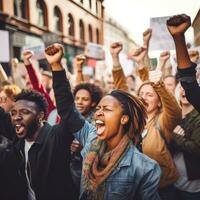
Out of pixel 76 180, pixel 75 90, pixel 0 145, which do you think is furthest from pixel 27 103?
pixel 75 90

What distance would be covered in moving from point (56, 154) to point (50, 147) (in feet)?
0.20

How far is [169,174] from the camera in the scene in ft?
8.71

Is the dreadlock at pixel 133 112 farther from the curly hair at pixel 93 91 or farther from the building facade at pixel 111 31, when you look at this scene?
the building facade at pixel 111 31

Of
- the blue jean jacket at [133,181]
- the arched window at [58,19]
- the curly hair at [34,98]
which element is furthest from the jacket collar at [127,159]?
the arched window at [58,19]

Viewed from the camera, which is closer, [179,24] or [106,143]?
[179,24]

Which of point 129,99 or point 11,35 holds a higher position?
point 11,35

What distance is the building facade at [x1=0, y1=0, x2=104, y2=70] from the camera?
342 cm

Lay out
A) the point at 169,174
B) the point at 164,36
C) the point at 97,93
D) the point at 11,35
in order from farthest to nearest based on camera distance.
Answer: the point at 11,35 < the point at 164,36 < the point at 97,93 < the point at 169,174

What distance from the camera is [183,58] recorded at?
186 cm

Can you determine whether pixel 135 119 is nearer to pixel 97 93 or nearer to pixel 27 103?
pixel 27 103

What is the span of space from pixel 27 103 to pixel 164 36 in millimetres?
2051

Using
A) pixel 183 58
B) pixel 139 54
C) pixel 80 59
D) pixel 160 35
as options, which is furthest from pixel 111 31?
pixel 183 58

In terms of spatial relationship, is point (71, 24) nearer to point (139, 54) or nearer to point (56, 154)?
point (139, 54)

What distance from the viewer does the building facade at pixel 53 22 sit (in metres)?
3.42
